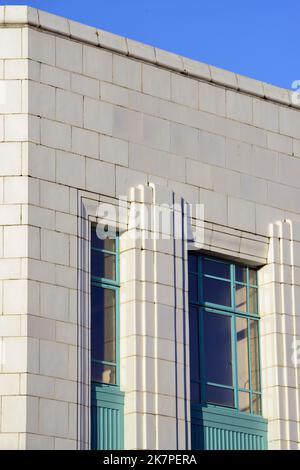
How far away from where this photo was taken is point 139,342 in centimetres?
2695

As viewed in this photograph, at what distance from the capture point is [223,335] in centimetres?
2881

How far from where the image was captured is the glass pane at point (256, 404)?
28781 mm

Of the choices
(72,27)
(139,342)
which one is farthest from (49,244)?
(72,27)

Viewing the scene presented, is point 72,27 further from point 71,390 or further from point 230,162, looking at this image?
point 71,390

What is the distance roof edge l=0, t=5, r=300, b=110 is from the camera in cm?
2744

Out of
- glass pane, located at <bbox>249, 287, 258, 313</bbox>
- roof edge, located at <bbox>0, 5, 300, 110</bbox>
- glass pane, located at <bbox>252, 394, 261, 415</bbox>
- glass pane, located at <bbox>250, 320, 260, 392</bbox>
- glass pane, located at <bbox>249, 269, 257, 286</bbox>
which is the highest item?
roof edge, located at <bbox>0, 5, 300, 110</bbox>

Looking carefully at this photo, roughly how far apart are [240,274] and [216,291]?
801 millimetres

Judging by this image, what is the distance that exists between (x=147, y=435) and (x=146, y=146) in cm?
567

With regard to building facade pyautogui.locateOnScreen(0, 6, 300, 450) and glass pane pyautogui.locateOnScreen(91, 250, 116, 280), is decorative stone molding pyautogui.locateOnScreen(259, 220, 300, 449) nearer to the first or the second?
building facade pyautogui.locateOnScreen(0, 6, 300, 450)

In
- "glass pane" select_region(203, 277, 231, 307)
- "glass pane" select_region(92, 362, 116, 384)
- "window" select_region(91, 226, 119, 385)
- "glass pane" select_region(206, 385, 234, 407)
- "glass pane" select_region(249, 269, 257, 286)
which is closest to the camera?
"glass pane" select_region(92, 362, 116, 384)

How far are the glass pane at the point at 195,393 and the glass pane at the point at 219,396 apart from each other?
217mm

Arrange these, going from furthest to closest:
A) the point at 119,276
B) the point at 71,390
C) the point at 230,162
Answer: the point at 230,162, the point at 119,276, the point at 71,390

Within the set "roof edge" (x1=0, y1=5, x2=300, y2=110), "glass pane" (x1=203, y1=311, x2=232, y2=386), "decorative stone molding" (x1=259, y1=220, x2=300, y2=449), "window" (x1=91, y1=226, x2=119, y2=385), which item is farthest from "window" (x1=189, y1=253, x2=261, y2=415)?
"roof edge" (x1=0, y1=5, x2=300, y2=110)

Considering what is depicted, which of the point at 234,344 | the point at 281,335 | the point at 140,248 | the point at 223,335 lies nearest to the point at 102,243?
the point at 140,248
